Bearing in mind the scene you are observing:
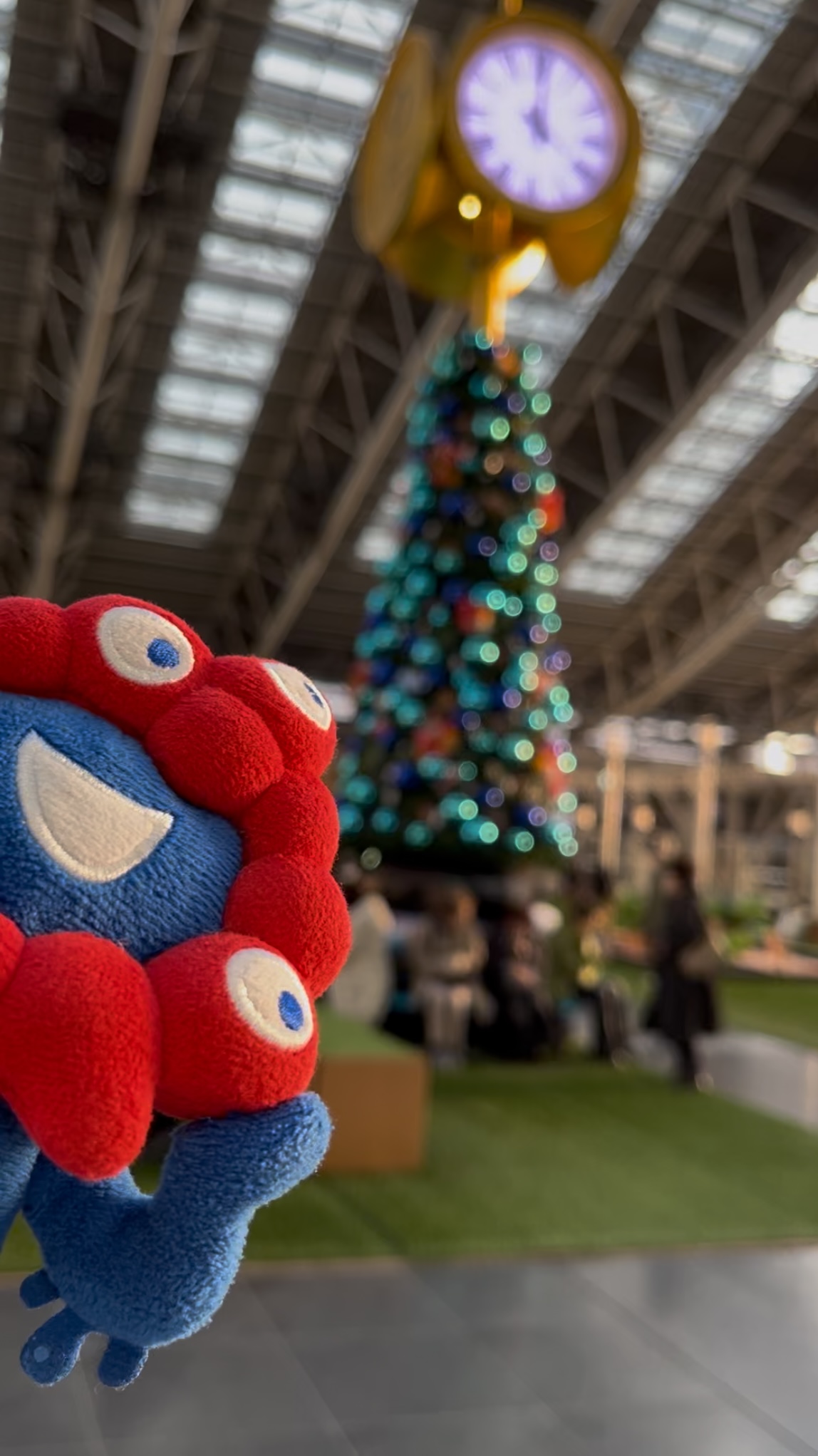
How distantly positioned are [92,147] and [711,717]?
772 inches

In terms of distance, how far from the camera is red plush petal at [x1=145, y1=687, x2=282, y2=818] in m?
1.02

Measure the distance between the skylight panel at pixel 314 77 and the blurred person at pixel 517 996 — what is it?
840 centimetres

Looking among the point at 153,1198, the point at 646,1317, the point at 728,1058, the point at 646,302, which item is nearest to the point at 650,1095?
the point at 728,1058

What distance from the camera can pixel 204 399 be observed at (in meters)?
15.5

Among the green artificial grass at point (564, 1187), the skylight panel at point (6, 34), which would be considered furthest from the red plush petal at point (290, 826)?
the skylight panel at point (6, 34)

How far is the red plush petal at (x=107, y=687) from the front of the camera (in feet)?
3.41

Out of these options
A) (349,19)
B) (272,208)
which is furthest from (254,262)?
(349,19)

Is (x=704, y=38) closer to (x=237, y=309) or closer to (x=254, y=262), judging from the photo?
(x=254, y=262)

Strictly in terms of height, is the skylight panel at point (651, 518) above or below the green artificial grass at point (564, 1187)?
above

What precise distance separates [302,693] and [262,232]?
42.6ft

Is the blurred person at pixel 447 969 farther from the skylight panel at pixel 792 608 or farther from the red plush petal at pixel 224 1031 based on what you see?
the skylight panel at pixel 792 608

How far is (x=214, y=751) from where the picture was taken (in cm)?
101

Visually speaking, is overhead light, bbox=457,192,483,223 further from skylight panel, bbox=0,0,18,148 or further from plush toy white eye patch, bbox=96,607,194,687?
plush toy white eye patch, bbox=96,607,194,687

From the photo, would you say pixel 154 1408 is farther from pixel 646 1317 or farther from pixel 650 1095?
pixel 650 1095
